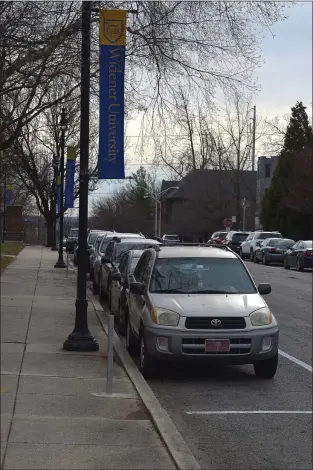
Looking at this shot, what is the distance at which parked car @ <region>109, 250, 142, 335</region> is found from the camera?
10367 mm

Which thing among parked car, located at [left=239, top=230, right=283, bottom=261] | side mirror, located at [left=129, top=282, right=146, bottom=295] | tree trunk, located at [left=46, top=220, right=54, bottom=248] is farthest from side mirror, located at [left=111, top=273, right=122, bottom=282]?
parked car, located at [left=239, top=230, right=283, bottom=261]

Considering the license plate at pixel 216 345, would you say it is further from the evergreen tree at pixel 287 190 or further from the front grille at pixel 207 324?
the evergreen tree at pixel 287 190

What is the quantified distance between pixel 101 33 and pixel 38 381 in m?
2.42

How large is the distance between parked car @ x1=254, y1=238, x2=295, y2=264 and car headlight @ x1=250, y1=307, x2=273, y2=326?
24.0 m

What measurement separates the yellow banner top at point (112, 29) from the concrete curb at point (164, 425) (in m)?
2.69

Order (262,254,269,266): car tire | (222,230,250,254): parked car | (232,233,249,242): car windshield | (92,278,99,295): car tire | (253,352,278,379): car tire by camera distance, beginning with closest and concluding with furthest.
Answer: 1. (253,352,278,379): car tire
2. (92,278,99,295): car tire
3. (262,254,269,266): car tire
4. (222,230,250,254): parked car
5. (232,233,249,242): car windshield

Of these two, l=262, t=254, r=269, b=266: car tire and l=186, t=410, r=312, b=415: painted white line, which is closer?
l=186, t=410, r=312, b=415: painted white line

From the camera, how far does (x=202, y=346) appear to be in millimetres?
7914

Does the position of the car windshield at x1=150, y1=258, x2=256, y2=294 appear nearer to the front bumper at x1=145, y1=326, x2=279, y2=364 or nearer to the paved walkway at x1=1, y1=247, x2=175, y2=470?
the front bumper at x1=145, y1=326, x2=279, y2=364

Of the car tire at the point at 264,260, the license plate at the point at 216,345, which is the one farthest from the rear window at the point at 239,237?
the license plate at the point at 216,345

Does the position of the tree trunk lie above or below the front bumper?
above

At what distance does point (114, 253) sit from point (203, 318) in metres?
5.42

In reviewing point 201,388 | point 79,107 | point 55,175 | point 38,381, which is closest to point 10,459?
point 38,381

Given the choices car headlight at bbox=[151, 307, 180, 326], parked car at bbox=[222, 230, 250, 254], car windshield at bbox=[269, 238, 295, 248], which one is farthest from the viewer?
parked car at bbox=[222, 230, 250, 254]
